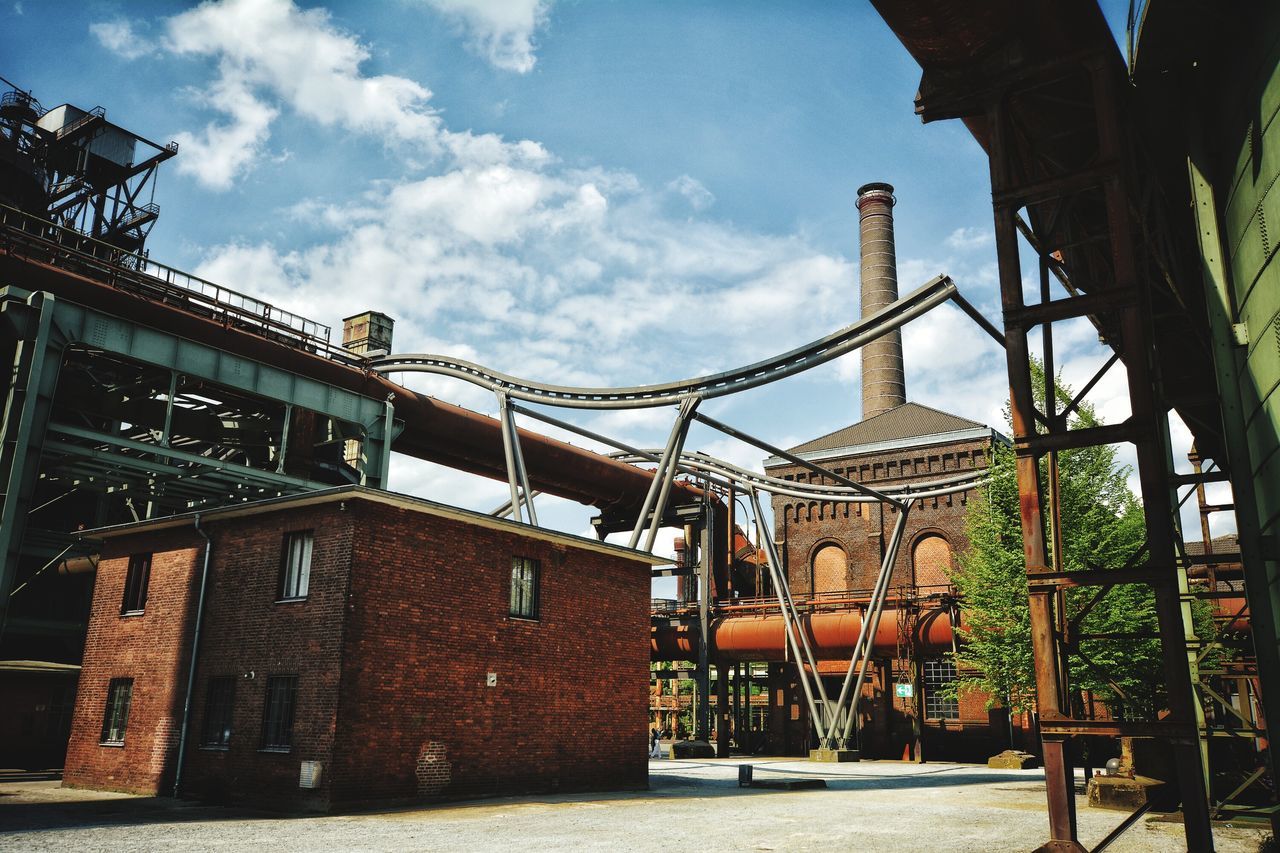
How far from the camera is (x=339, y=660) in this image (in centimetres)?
1298

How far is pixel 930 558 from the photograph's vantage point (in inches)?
1395

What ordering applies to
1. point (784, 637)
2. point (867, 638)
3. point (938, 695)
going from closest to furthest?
point (867, 638), point (784, 637), point (938, 695)

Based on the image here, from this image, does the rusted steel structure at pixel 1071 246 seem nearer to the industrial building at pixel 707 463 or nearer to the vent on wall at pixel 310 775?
the industrial building at pixel 707 463

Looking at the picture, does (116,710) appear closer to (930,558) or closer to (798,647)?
(798,647)

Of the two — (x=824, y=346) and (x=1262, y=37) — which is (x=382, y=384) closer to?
(x=824, y=346)

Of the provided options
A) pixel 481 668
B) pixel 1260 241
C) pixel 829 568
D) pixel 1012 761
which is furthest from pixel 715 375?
pixel 829 568

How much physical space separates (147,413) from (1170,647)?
20033 mm

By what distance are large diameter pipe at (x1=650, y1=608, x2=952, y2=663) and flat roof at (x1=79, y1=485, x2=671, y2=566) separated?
31.8 ft

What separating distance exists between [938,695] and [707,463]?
1168cm

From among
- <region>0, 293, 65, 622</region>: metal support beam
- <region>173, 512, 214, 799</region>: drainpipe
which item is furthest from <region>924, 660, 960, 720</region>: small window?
<region>0, 293, 65, 622</region>: metal support beam

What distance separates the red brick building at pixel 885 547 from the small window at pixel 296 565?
17.6m

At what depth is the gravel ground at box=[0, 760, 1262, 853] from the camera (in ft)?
32.0

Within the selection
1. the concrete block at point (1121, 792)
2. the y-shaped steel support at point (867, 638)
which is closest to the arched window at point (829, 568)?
the y-shaped steel support at point (867, 638)

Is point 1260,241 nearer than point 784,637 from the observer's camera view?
Yes
